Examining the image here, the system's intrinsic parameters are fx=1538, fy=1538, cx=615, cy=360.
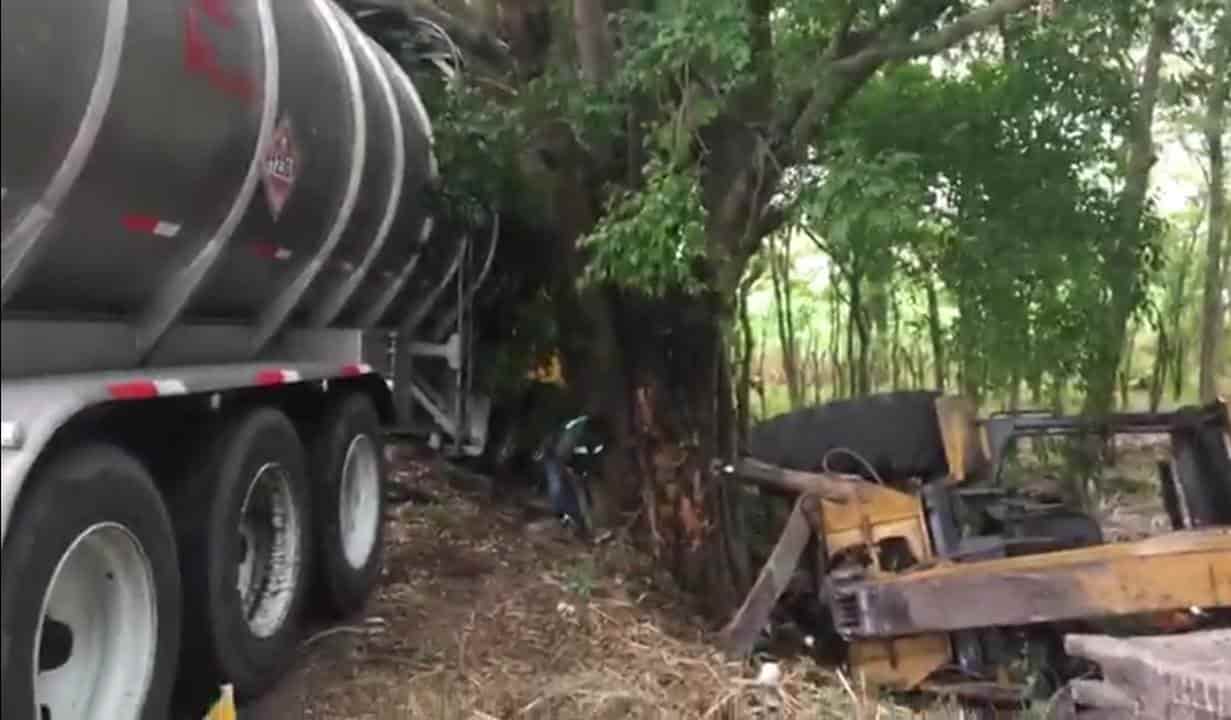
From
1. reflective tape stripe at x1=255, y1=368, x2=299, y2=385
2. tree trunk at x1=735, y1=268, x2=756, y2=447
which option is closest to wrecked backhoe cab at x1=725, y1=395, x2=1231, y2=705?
tree trunk at x1=735, y1=268, x2=756, y2=447

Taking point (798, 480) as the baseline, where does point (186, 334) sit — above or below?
above

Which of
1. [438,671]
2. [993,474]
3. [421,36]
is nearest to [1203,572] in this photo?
[993,474]

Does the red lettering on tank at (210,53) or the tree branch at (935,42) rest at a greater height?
the tree branch at (935,42)

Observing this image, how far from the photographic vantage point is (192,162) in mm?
4332

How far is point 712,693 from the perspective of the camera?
6.07 m

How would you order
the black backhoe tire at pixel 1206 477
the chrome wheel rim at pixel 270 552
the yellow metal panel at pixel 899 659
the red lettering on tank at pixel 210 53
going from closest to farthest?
the red lettering on tank at pixel 210 53 < the chrome wheel rim at pixel 270 552 < the yellow metal panel at pixel 899 659 < the black backhoe tire at pixel 1206 477

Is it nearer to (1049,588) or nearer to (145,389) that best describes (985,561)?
(1049,588)

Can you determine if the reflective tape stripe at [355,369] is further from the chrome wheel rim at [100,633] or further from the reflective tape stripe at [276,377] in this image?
the chrome wheel rim at [100,633]

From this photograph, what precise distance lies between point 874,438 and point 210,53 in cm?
458

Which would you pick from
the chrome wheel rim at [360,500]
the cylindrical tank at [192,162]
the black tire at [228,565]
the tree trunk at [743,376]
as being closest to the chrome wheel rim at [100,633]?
the black tire at [228,565]

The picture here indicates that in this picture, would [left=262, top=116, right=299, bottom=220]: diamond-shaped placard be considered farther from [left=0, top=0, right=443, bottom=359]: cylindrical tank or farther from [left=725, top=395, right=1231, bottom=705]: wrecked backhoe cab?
[left=725, top=395, right=1231, bottom=705]: wrecked backhoe cab

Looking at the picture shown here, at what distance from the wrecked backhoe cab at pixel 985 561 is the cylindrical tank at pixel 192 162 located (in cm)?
253

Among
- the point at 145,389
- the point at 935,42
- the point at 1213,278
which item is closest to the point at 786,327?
the point at 1213,278

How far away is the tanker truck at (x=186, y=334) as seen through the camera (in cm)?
358
